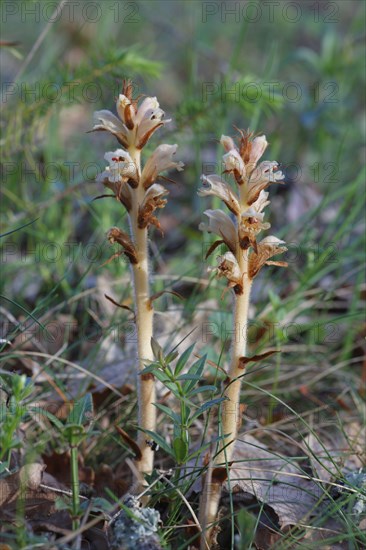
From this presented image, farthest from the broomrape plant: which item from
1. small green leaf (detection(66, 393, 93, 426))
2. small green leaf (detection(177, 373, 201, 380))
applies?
small green leaf (detection(66, 393, 93, 426))

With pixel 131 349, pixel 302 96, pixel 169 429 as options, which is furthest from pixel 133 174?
pixel 302 96

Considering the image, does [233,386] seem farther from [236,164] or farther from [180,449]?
[236,164]

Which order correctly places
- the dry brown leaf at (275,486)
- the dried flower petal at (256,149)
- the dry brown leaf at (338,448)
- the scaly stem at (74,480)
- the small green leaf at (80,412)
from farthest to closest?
the dry brown leaf at (338,448) < the dry brown leaf at (275,486) < the dried flower petal at (256,149) < the small green leaf at (80,412) < the scaly stem at (74,480)

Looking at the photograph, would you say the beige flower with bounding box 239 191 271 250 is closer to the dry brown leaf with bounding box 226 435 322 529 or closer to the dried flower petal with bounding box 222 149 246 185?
the dried flower petal with bounding box 222 149 246 185

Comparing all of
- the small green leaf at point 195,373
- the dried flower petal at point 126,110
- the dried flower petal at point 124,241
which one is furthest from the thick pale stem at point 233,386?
the dried flower petal at point 126,110

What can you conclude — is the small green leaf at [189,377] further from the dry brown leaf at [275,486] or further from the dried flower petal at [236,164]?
the dried flower petal at [236,164]

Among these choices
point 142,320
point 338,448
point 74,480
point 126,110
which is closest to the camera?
point 74,480

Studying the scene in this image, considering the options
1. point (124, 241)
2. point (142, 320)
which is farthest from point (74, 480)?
point (124, 241)
